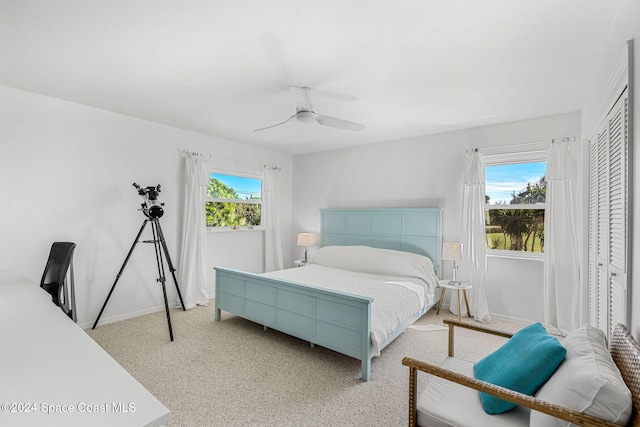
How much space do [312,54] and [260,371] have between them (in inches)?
96.3

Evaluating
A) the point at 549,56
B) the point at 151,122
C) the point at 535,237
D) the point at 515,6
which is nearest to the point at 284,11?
the point at 515,6

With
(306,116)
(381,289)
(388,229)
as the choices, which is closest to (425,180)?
(388,229)

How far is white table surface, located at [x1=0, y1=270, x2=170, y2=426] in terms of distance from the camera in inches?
27.8

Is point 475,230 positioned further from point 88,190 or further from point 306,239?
point 88,190

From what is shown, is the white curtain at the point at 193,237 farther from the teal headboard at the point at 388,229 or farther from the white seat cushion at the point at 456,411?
the white seat cushion at the point at 456,411

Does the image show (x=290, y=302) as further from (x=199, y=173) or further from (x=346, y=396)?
(x=199, y=173)

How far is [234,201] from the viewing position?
4875 millimetres

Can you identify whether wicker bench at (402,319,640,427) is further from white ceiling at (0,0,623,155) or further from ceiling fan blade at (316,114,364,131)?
ceiling fan blade at (316,114,364,131)

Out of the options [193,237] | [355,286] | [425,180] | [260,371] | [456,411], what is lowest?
[260,371]

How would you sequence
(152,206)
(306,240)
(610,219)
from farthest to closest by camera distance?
(306,240) < (152,206) < (610,219)

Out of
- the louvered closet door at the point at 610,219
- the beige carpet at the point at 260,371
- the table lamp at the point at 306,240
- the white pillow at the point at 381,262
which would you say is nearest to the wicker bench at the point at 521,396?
the louvered closet door at the point at 610,219

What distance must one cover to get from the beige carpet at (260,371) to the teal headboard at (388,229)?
1.03 m

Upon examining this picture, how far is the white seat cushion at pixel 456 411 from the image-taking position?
1296mm

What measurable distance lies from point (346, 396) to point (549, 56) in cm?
280
